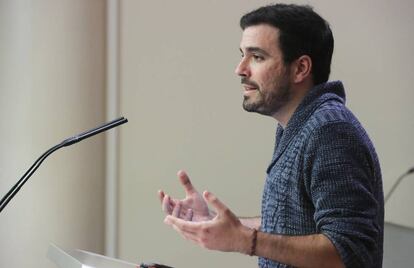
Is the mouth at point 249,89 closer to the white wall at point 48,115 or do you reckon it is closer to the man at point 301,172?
the man at point 301,172

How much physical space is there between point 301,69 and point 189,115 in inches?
38.3

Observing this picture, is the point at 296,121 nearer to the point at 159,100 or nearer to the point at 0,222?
the point at 159,100

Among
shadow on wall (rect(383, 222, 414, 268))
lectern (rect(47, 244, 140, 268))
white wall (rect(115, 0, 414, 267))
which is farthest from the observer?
white wall (rect(115, 0, 414, 267))

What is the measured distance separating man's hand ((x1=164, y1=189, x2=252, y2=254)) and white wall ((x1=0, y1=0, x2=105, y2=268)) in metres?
1.21

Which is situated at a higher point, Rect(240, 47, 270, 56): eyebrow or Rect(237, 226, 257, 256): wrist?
Rect(240, 47, 270, 56): eyebrow

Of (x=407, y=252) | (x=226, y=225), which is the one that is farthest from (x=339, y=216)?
(x=407, y=252)

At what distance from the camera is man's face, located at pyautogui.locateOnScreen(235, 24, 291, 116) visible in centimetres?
129

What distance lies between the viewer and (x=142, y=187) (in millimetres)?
2277

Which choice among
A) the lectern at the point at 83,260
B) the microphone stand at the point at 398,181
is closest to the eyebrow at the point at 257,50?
the lectern at the point at 83,260

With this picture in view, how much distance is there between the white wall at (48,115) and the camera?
6.75ft

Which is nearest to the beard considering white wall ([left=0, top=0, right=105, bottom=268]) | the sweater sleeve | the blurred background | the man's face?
the man's face

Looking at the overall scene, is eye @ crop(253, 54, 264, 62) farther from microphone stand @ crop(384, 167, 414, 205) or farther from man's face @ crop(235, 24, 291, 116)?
microphone stand @ crop(384, 167, 414, 205)

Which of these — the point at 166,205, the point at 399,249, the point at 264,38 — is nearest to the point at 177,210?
the point at 166,205

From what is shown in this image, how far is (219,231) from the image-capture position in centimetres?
101
